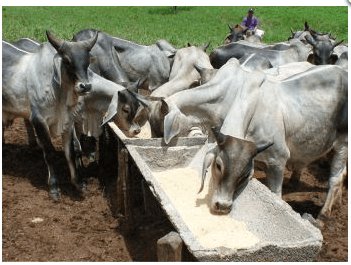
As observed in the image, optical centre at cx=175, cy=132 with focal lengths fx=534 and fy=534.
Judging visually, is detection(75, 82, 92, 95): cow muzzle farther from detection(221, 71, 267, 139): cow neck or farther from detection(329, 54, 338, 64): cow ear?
detection(329, 54, 338, 64): cow ear

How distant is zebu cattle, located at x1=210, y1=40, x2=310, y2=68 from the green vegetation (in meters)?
6.21

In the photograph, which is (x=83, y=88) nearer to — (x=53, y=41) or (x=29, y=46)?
(x=53, y=41)

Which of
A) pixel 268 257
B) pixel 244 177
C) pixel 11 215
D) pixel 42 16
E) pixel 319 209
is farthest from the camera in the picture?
pixel 42 16

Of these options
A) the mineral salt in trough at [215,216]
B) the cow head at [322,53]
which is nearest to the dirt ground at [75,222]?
the mineral salt in trough at [215,216]

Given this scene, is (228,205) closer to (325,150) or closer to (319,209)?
(325,150)

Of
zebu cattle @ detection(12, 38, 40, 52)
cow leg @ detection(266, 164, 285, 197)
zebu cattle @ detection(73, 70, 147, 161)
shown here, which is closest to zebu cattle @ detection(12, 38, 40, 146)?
zebu cattle @ detection(12, 38, 40, 52)

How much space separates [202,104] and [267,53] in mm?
4265

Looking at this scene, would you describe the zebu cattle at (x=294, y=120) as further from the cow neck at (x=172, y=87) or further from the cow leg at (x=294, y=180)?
the cow neck at (x=172, y=87)

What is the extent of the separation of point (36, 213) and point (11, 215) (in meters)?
0.25

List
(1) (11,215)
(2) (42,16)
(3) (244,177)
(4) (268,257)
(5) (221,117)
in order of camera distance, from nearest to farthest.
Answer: (4) (268,257) → (3) (244,177) → (5) (221,117) → (1) (11,215) → (2) (42,16)

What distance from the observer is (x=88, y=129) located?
6.61 metres

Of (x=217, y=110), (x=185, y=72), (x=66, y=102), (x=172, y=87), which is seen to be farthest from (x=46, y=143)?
(x=185, y=72)

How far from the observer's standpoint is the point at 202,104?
495 cm

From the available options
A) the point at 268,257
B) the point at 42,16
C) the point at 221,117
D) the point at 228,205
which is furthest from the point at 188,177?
the point at 42,16
